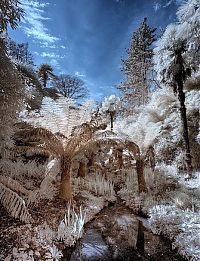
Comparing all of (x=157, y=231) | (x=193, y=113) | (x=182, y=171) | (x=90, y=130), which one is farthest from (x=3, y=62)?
(x=193, y=113)

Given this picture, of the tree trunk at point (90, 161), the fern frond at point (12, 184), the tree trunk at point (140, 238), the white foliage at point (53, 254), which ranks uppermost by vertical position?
the tree trunk at point (90, 161)

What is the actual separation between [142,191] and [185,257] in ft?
11.6

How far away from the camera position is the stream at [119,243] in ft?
13.3

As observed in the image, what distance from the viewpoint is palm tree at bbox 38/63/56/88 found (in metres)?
24.6

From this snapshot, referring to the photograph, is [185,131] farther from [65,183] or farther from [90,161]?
[65,183]

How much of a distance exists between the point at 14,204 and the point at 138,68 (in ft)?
71.0

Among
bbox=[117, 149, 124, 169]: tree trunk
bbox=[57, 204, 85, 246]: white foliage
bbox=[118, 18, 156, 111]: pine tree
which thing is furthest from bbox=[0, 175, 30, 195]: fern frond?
bbox=[118, 18, 156, 111]: pine tree

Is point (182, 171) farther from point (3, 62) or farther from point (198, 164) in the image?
point (3, 62)

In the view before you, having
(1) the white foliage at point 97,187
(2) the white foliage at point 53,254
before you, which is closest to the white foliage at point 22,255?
(2) the white foliage at point 53,254

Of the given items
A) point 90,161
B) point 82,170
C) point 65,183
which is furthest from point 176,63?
point 65,183

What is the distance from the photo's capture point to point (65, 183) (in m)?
6.16

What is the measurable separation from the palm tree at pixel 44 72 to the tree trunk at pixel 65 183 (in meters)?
18.9

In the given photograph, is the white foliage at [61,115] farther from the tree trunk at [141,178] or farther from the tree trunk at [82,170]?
the tree trunk at [141,178]

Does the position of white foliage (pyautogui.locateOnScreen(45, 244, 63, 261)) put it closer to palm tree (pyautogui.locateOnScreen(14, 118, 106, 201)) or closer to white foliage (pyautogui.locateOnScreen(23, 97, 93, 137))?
palm tree (pyautogui.locateOnScreen(14, 118, 106, 201))
